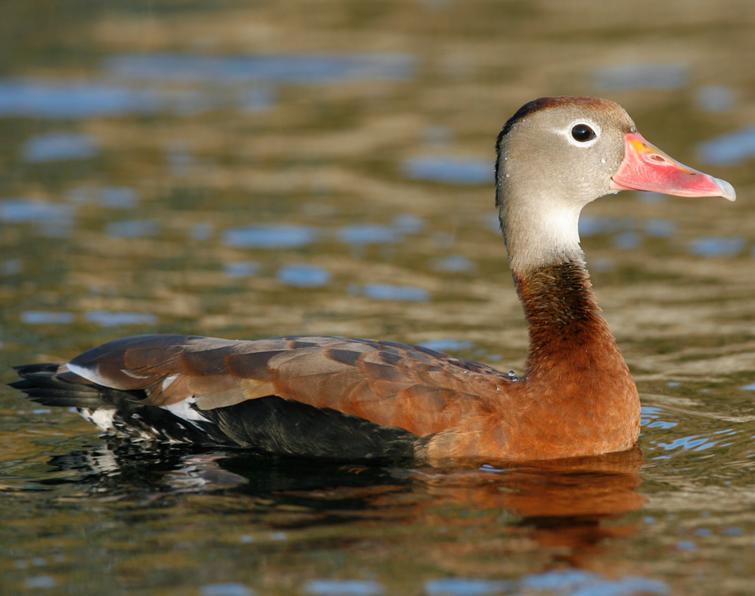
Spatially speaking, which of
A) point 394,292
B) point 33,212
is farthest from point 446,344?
point 33,212

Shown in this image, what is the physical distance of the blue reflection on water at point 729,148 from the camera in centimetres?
1611

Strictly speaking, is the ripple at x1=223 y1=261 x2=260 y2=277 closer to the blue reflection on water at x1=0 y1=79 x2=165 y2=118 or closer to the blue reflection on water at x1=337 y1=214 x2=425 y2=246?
the blue reflection on water at x1=337 y1=214 x2=425 y2=246

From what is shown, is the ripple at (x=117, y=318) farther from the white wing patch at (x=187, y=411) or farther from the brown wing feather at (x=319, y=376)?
the white wing patch at (x=187, y=411)

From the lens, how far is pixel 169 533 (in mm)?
7133

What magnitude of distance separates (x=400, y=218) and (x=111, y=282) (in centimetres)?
333

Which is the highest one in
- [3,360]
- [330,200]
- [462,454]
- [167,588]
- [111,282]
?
[330,200]

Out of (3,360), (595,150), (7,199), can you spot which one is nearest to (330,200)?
(7,199)

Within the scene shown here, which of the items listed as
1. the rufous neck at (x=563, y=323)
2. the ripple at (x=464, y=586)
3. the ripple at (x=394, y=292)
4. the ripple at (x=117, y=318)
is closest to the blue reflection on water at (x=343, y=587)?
the ripple at (x=464, y=586)

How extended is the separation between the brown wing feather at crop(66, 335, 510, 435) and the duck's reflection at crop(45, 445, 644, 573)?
34 cm

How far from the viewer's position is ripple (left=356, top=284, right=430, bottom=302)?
12188 mm

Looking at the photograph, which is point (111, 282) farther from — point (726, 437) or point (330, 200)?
point (726, 437)

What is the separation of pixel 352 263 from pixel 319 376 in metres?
5.09

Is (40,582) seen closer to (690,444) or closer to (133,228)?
(690,444)

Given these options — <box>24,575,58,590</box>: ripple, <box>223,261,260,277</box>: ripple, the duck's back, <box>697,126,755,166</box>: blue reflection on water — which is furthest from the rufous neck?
<box>697,126,755,166</box>: blue reflection on water
